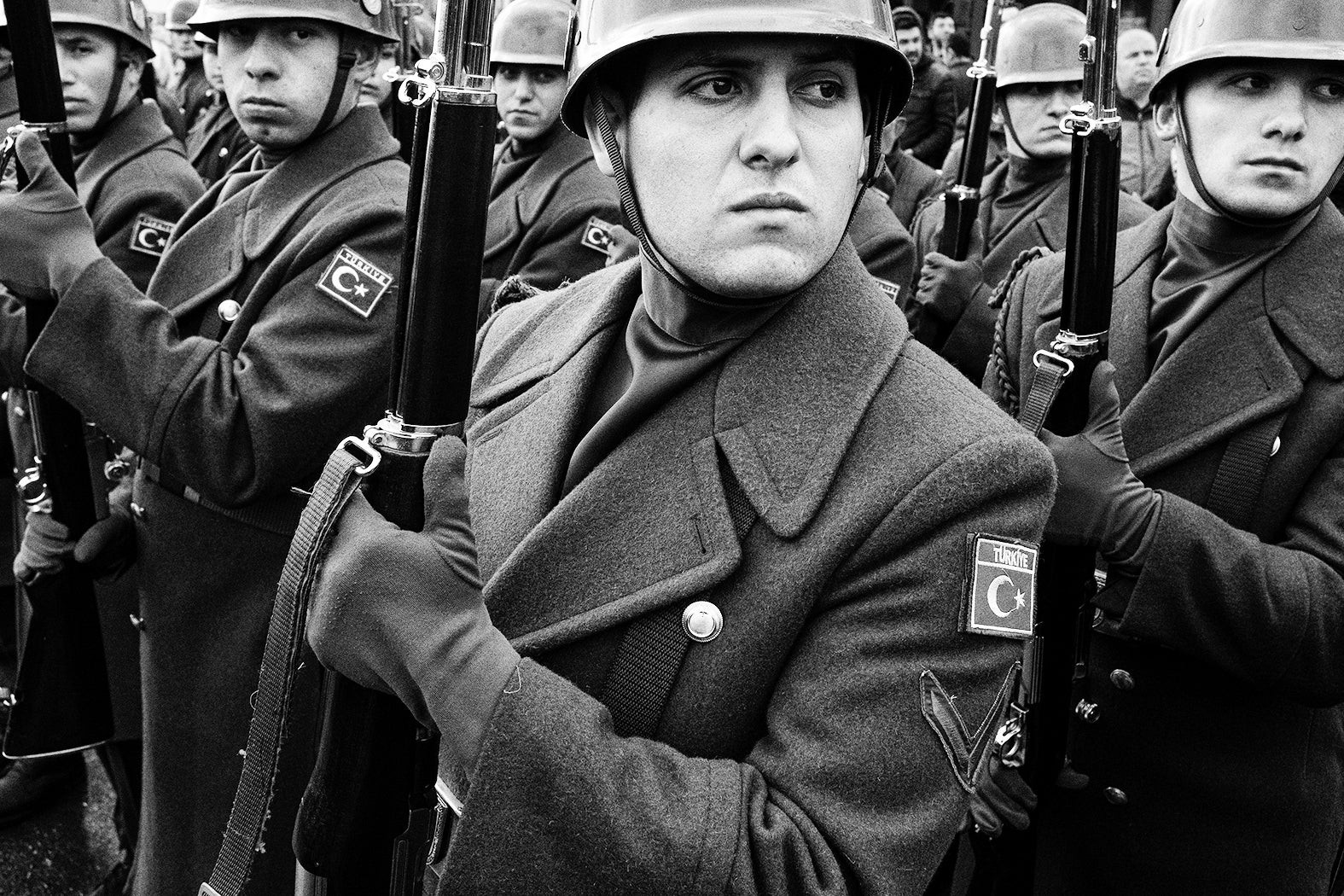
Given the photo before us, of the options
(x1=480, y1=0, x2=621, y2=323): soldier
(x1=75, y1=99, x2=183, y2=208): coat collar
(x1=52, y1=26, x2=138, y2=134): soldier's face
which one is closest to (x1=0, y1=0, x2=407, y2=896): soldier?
(x1=75, y1=99, x2=183, y2=208): coat collar

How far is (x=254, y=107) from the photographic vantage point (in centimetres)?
346

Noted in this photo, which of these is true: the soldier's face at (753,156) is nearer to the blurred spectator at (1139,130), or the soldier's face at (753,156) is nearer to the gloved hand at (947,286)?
the gloved hand at (947,286)

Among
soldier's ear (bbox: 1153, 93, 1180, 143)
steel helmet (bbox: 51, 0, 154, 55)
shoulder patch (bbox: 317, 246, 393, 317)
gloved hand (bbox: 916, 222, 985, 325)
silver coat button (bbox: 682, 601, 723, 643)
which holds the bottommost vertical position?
gloved hand (bbox: 916, 222, 985, 325)

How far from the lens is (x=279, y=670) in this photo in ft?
5.31

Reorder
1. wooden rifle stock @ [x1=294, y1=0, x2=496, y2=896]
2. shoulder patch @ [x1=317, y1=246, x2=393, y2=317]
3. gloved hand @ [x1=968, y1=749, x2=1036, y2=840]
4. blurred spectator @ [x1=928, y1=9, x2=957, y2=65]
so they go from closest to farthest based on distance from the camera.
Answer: wooden rifle stock @ [x1=294, y1=0, x2=496, y2=896] < gloved hand @ [x1=968, y1=749, x2=1036, y2=840] < shoulder patch @ [x1=317, y1=246, x2=393, y2=317] < blurred spectator @ [x1=928, y1=9, x2=957, y2=65]

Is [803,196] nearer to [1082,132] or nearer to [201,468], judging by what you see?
[1082,132]

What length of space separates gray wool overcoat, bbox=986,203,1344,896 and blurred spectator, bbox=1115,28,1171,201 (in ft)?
13.6

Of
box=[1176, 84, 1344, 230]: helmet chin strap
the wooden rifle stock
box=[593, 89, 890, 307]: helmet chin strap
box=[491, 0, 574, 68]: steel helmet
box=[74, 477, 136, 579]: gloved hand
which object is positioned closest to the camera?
the wooden rifle stock

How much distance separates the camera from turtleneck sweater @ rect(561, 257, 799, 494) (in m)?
1.94

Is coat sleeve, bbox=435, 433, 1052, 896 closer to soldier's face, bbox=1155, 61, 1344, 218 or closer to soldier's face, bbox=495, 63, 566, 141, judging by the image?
soldier's face, bbox=1155, 61, 1344, 218

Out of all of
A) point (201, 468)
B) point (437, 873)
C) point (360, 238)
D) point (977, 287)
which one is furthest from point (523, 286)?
point (977, 287)

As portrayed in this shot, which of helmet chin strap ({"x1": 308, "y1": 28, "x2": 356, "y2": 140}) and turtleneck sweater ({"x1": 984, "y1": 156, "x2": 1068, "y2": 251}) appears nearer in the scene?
helmet chin strap ({"x1": 308, "y1": 28, "x2": 356, "y2": 140})

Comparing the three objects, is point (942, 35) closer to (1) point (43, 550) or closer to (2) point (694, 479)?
(1) point (43, 550)

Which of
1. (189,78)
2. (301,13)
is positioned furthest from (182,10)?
(301,13)
